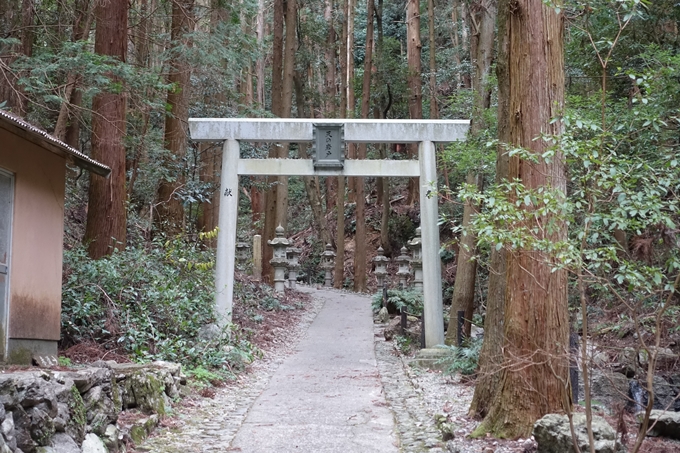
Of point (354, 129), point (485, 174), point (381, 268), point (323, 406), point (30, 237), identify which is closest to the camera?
point (30, 237)

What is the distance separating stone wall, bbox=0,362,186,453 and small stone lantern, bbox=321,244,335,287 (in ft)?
71.0

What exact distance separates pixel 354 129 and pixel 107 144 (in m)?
4.18

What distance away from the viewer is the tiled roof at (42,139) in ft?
22.3

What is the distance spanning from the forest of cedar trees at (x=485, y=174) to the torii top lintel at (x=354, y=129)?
24.6 inches

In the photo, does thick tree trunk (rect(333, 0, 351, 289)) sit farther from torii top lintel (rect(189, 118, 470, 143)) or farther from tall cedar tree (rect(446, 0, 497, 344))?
torii top lintel (rect(189, 118, 470, 143))

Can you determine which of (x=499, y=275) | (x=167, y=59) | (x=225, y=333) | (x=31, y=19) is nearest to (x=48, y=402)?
(x=499, y=275)

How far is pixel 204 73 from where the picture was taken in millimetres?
16375

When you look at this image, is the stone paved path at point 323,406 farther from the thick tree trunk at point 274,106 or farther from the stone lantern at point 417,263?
the stone lantern at point 417,263

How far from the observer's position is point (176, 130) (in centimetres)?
1606

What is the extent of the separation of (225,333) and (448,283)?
45.6 feet

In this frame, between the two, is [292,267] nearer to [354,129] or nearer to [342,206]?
[342,206]

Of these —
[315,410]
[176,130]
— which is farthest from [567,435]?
[176,130]

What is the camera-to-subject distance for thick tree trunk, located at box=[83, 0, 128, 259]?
37.8 feet

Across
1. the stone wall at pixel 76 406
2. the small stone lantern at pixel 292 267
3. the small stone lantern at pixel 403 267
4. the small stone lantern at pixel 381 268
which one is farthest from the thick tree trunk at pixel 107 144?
the small stone lantern at pixel 381 268
